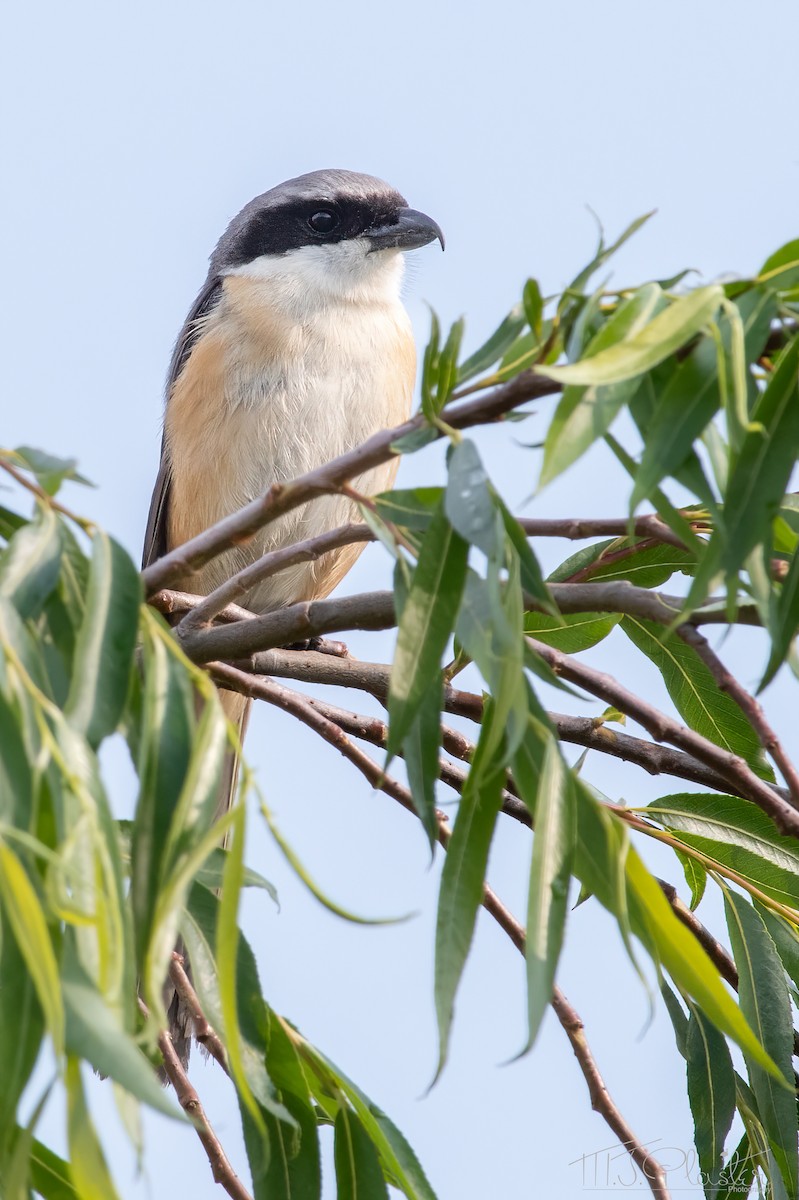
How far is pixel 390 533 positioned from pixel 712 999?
0.55 metres

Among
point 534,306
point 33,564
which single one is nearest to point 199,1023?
point 33,564

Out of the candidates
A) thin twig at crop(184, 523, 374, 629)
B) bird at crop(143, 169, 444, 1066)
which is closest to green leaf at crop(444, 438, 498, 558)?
thin twig at crop(184, 523, 374, 629)

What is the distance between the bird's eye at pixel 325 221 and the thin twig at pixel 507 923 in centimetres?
251

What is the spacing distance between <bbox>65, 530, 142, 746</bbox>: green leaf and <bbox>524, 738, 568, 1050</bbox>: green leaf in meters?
0.38

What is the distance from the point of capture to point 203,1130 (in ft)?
6.42

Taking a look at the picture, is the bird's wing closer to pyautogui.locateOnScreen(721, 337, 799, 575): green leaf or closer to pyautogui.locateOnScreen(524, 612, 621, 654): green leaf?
pyautogui.locateOnScreen(524, 612, 621, 654): green leaf

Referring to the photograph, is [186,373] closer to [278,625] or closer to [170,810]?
[278,625]

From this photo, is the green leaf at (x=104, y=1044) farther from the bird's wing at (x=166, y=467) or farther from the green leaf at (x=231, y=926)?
the bird's wing at (x=166, y=467)

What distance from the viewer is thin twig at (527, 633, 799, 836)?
5.23ft

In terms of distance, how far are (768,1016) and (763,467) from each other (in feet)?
3.19

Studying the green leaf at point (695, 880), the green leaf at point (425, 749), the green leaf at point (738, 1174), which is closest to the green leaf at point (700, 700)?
the green leaf at point (695, 880)

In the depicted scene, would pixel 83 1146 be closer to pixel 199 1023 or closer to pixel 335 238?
pixel 199 1023

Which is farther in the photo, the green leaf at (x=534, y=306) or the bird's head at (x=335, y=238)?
the bird's head at (x=335, y=238)

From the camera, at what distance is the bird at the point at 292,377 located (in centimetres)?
374
